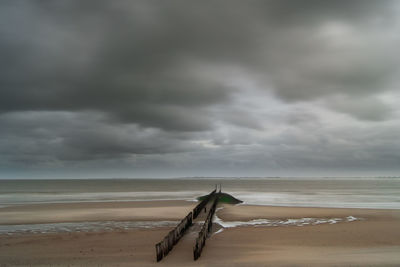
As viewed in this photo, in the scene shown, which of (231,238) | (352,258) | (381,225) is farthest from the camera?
(381,225)

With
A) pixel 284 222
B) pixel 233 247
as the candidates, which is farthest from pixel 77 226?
pixel 284 222

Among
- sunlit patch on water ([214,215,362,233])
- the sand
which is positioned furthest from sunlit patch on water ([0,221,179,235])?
sunlit patch on water ([214,215,362,233])

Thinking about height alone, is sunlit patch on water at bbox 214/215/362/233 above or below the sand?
below

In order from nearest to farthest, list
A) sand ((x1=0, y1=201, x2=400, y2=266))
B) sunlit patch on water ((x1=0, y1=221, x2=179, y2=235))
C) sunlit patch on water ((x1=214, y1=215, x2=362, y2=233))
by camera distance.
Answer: sand ((x1=0, y1=201, x2=400, y2=266)) < sunlit patch on water ((x1=0, y1=221, x2=179, y2=235)) < sunlit patch on water ((x1=214, y1=215, x2=362, y2=233))

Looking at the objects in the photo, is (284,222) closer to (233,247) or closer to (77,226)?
(233,247)

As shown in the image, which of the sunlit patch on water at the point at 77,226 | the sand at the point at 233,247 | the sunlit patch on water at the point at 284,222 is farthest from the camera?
the sunlit patch on water at the point at 284,222

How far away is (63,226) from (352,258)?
907 inches

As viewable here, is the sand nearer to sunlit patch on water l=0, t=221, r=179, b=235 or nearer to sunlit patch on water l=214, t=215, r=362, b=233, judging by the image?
sunlit patch on water l=214, t=215, r=362, b=233

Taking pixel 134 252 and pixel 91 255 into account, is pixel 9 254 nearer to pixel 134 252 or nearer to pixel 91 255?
pixel 91 255

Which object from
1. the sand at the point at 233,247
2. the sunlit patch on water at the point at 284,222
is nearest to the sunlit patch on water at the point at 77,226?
the sand at the point at 233,247

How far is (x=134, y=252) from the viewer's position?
18219 mm

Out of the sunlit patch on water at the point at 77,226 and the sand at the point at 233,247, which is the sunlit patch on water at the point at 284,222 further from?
the sunlit patch on water at the point at 77,226

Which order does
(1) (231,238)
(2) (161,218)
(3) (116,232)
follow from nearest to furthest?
(1) (231,238) → (3) (116,232) → (2) (161,218)

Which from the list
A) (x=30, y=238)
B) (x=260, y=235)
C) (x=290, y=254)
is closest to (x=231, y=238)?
(x=260, y=235)
